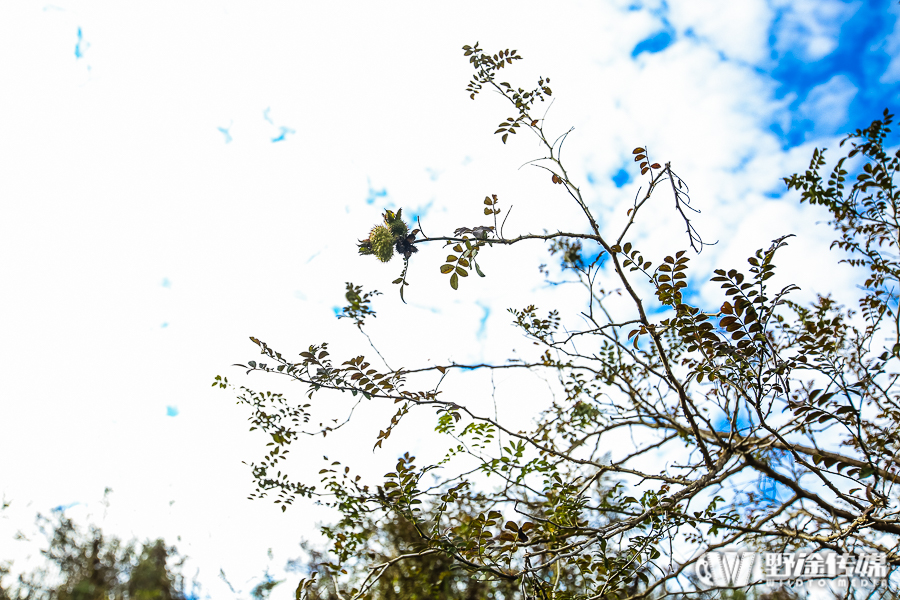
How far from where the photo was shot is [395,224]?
2420 millimetres

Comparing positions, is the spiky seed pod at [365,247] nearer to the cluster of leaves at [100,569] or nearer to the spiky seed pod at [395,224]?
the spiky seed pod at [395,224]

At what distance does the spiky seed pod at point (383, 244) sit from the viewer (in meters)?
2.44

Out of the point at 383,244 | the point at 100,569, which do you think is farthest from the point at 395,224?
the point at 100,569

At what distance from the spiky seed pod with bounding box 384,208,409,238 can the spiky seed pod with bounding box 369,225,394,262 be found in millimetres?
30

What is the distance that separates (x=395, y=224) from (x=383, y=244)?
123mm

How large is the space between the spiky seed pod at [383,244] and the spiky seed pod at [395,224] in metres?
0.03

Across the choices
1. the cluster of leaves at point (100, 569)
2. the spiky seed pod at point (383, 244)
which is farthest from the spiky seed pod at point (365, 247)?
the cluster of leaves at point (100, 569)

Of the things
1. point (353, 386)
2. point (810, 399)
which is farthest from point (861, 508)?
point (353, 386)

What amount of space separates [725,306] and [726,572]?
1822 mm

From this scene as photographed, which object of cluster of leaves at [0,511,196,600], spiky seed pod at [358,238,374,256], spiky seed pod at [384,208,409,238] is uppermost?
spiky seed pod at [384,208,409,238]

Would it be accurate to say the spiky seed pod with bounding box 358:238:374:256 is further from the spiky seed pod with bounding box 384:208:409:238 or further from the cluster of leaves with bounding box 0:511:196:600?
the cluster of leaves with bounding box 0:511:196:600

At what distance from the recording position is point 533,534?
8.49 feet

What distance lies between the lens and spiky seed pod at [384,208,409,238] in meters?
2.42

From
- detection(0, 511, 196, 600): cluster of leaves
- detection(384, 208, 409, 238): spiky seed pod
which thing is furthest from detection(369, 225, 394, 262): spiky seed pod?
detection(0, 511, 196, 600): cluster of leaves
